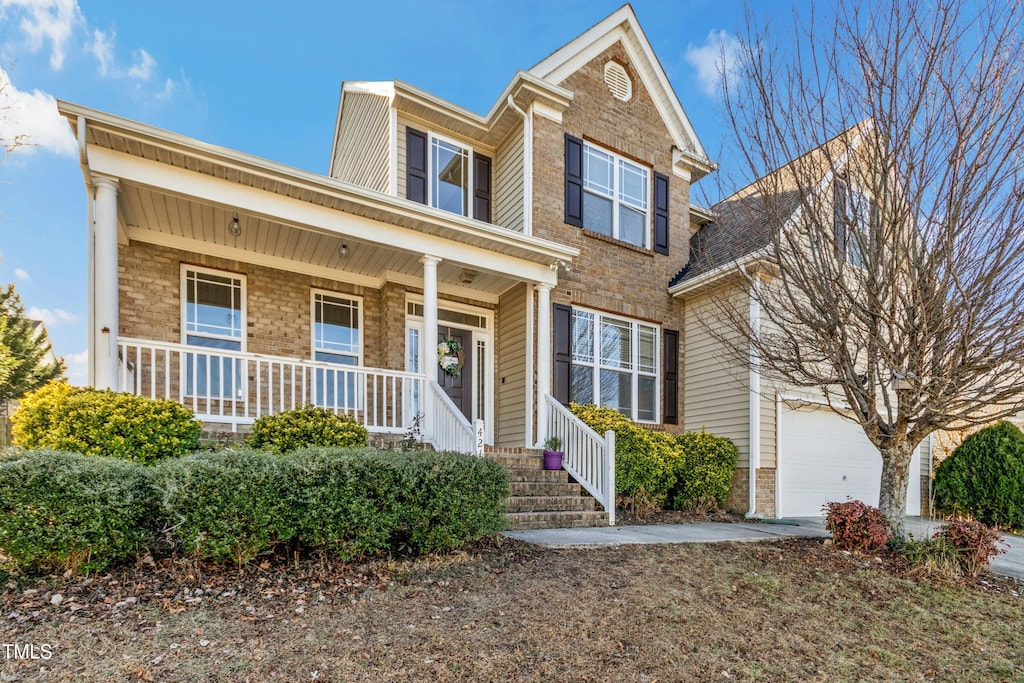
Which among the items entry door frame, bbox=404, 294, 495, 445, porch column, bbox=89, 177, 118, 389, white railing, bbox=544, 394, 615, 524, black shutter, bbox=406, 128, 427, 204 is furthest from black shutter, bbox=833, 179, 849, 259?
porch column, bbox=89, 177, 118, 389

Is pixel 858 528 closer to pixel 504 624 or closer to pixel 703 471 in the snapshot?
pixel 703 471

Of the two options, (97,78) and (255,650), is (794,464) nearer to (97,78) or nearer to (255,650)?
(255,650)

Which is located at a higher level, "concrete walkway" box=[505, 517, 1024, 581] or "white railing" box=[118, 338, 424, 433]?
"white railing" box=[118, 338, 424, 433]

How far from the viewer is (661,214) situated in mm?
10977

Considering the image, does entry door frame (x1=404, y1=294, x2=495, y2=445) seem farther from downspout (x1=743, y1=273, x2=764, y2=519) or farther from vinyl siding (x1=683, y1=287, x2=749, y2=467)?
downspout (x1=743, y1=273, x2=764, y2=519)

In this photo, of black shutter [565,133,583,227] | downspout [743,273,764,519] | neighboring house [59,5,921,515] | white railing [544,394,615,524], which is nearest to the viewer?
neighboring house [59,5,921,515]

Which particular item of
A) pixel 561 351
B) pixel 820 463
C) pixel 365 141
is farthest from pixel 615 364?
pixel 365 141

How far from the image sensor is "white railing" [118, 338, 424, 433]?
6738mm

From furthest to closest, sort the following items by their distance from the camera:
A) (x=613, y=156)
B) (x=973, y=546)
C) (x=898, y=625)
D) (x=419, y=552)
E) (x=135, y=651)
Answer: (x=613, y=156) < (x=973, y=546) < (x=419, y=552) < (x=898, y=625) < (x=135, y=651)

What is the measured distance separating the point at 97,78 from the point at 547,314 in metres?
10.9

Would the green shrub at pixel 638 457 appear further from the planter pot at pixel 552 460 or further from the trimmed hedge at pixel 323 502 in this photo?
the trimmed hedge at pixel 323 502

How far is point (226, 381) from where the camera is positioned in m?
8.12

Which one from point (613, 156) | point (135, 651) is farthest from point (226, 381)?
point (613, 156)

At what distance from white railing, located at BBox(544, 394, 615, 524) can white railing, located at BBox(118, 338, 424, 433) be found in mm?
2218
